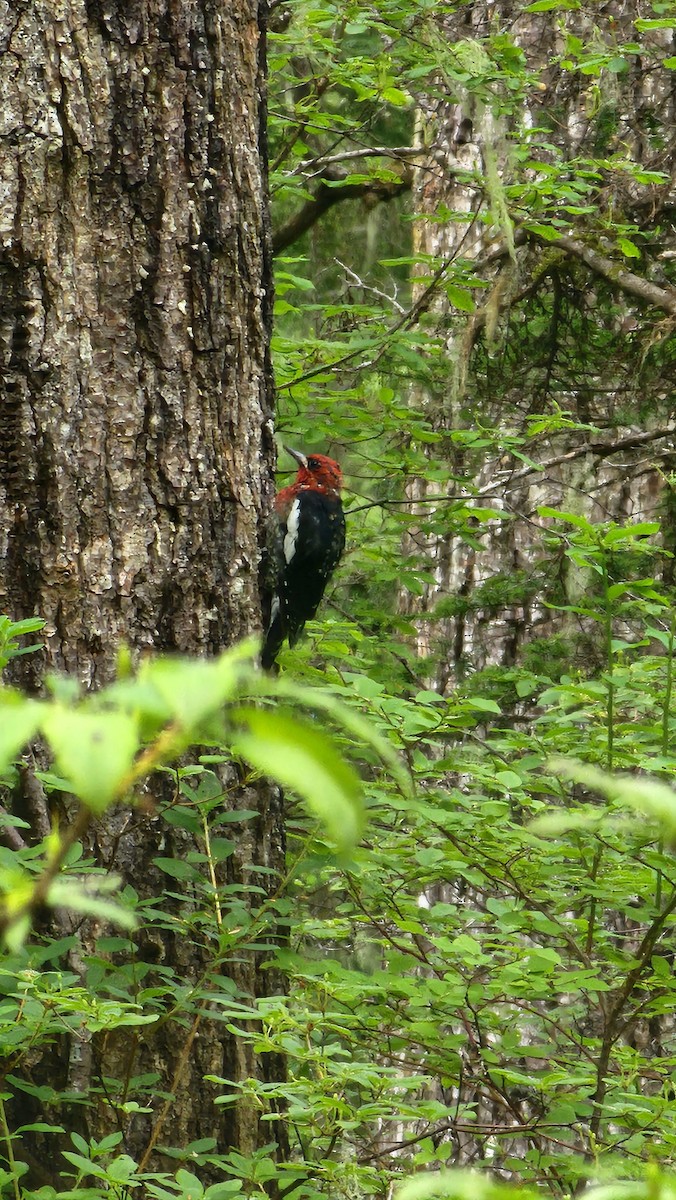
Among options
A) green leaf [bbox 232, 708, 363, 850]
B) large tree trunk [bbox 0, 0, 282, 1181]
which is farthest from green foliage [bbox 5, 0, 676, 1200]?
large tree trunk [bbox 0, 0, 282, 1181]

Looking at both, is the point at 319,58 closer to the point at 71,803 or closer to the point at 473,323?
the point at 473,323

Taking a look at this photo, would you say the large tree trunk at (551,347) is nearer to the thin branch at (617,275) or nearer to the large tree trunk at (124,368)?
the thin branch at (617,275)

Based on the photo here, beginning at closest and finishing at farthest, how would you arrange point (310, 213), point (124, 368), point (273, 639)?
point (124, 368), point (273, 639), point (310, 213)

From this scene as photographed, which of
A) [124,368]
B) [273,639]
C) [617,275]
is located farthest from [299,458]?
[124,368]

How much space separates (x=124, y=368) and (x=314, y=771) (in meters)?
1.95

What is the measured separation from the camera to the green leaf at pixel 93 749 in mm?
396

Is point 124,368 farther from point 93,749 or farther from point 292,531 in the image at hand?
point 93,749

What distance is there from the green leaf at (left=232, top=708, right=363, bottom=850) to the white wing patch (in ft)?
9.02

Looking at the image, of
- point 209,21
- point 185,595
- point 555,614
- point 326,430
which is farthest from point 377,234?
point 185,595

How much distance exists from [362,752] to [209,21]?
59.8 inches

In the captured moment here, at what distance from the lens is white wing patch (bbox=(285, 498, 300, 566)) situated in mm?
3266

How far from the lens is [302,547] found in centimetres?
347

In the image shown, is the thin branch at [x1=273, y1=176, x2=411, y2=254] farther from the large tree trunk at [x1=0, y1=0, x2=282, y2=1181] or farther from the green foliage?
the large tree trunk at [x1=0, y1=0, x2=282, y2=1181]

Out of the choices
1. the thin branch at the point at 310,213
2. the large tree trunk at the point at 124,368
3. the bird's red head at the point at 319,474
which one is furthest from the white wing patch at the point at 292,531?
the thin branch at the point at 310,213
